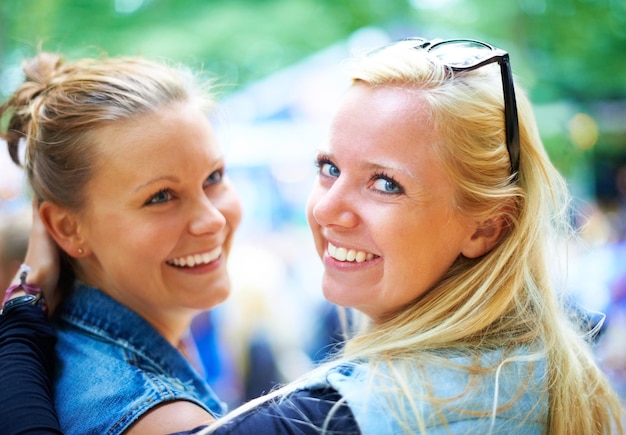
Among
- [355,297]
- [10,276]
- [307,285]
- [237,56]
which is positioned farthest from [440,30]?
[355,297]

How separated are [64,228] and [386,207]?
1069 millimetres

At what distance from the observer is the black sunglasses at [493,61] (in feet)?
5.84

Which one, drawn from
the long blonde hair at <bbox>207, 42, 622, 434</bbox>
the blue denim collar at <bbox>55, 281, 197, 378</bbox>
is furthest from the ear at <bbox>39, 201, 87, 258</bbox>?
the long blonde hair at <bbox>207, 42, 622, 434</bbox>

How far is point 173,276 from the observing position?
6.98ft

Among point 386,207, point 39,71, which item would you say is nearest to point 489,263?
point 386,207

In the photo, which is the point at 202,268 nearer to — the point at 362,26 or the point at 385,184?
the point at 385,184

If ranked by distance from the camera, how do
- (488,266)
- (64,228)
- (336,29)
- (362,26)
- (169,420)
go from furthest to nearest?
(362,26) < (336,29) < (64,228) < (488,266) < (169,420)

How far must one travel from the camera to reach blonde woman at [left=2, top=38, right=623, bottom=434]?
1.62m

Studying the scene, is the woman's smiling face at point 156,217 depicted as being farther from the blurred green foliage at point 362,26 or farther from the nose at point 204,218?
the blurred green foliage at point 362,26

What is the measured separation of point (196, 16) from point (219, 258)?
22.0ft

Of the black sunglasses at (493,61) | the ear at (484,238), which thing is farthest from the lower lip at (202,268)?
the black sunglasses at (493,61)

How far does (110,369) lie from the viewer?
1832 millimetres

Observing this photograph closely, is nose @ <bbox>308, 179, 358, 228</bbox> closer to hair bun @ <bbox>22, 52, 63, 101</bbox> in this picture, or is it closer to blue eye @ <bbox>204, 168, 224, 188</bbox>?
blue eye @ <bbox>204, 168, 224, 188</bbox>

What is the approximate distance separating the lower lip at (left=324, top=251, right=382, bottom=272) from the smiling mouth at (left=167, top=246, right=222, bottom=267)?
45 cm
